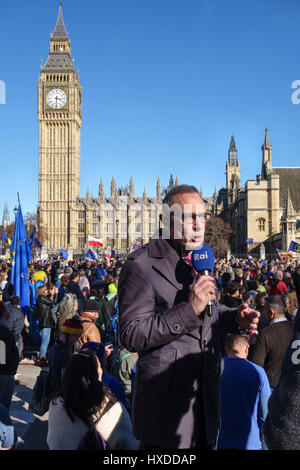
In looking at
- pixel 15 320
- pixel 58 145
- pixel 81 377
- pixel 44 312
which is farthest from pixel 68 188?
pixel 81 377

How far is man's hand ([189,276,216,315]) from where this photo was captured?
197cm

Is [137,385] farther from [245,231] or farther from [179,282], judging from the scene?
[245,231]

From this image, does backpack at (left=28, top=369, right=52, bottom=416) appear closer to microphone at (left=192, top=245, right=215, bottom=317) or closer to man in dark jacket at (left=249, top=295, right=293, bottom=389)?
man in dark jacket at (left=249, top=295, right=293, bottom=389)

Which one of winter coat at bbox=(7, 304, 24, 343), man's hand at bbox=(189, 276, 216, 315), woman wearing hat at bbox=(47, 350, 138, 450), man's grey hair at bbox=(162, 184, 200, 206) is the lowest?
winter coat at bbox=(7, 304, 24, 343)

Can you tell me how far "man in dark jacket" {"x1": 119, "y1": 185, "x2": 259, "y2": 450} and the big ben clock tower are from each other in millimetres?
71021

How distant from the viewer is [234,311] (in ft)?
7.78

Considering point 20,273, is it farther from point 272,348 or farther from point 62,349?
point 272,348

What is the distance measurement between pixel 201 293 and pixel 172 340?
249 millimetres

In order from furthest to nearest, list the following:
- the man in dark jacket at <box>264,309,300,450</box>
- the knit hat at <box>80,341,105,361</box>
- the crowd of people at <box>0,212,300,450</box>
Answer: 1. the knit hat at <box>80,341,105,361</box>
2. the crowd of people at <box>0,212,300,450</box>
3. the man in dark jacket at <box>264,309,300,450</box>

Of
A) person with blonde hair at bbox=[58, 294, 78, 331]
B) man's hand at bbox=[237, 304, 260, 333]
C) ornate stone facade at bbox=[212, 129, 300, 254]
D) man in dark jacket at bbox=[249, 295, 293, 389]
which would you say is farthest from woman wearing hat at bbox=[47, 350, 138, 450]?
ornate stone facade at bbox=[212, 129, 300, 254]

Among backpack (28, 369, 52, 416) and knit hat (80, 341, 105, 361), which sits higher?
knit hat (80, 341, 105, 361)

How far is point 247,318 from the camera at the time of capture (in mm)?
2299

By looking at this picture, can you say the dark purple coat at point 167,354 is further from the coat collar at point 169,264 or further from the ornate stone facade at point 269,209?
the ornate stone facade at point 269,209

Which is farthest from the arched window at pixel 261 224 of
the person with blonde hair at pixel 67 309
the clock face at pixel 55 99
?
the person with blonde hair at pixel 67 309
